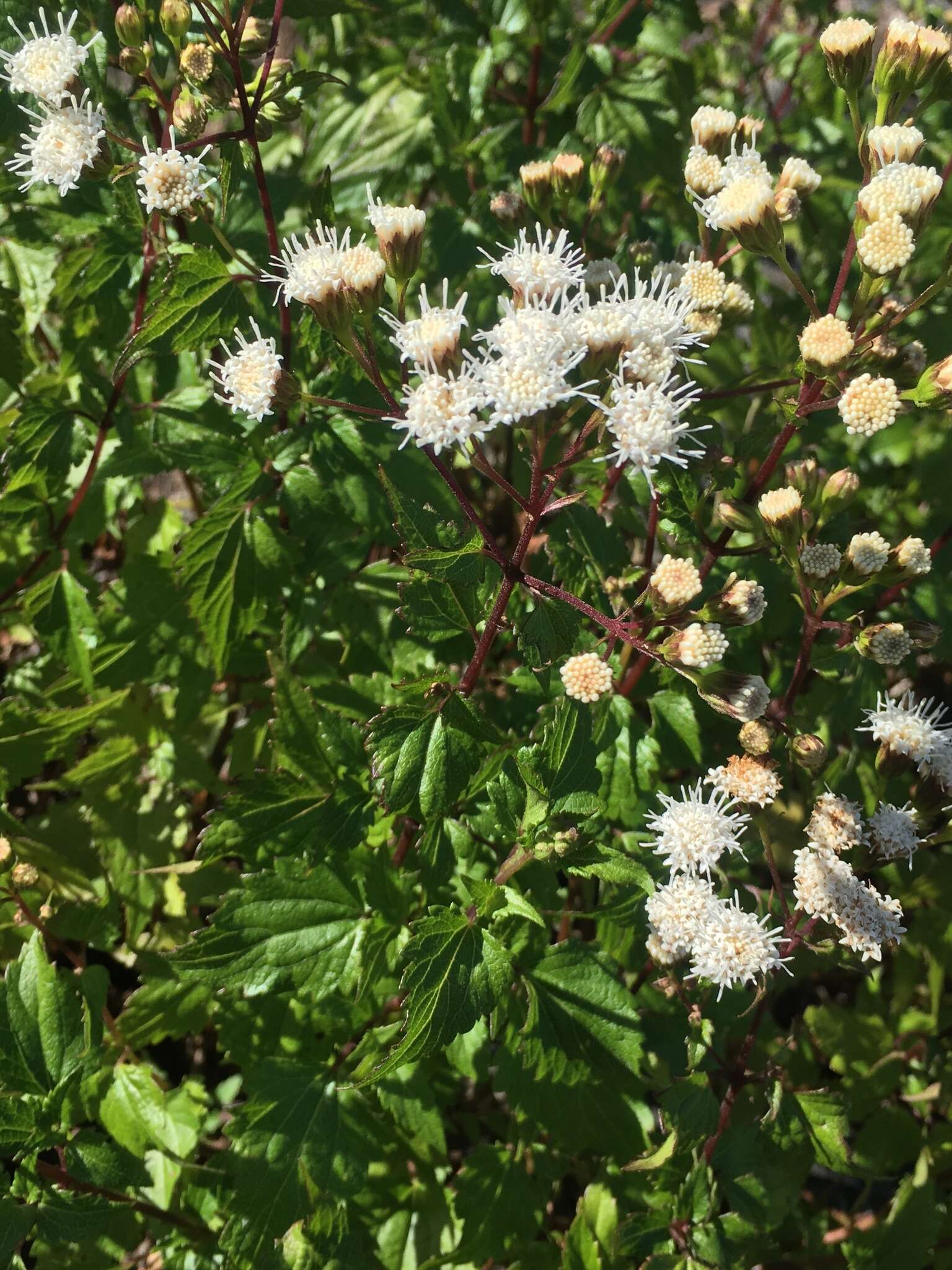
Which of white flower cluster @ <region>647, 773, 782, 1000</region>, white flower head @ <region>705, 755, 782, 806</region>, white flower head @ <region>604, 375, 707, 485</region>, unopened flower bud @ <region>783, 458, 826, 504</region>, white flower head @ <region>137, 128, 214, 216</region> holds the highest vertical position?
white flower head @ <region>137, 128, 214, 216</region>

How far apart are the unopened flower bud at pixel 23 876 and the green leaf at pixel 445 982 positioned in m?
1.25

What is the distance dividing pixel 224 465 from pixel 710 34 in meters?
3.82

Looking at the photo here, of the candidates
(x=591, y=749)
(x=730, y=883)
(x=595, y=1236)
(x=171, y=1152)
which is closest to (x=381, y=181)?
(x=591, y=749)

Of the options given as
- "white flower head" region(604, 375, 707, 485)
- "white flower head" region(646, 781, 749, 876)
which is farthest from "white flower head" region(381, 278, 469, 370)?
"white flower head" region(646, 781, 749, 876)

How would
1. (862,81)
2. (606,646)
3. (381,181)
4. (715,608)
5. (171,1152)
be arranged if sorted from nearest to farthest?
(715,608)
(862,81)
(606,646)
(171,1152)
(381,181)

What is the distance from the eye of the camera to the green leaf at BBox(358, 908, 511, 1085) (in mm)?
1931

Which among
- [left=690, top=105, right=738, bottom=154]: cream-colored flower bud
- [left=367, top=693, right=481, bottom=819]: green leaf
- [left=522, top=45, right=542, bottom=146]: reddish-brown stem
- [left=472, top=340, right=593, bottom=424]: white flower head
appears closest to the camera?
[left=472, top=340, right=593, bottom=424]: white flower head

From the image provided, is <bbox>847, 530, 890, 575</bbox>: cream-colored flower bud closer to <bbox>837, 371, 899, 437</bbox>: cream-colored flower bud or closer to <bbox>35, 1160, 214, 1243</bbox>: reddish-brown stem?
<bbox>837, 371, 899, 437</bbox>: cream-colored flower bud

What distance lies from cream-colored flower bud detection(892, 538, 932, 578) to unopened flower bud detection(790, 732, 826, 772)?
0.42 metres

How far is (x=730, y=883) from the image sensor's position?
8.72 feet

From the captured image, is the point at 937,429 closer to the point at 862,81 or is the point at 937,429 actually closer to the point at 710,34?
the point at 862,81

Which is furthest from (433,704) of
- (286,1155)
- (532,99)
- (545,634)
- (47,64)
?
(532,99)

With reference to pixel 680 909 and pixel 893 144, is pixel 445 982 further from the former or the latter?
pixel 893 144

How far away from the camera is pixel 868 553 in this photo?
2.14m
